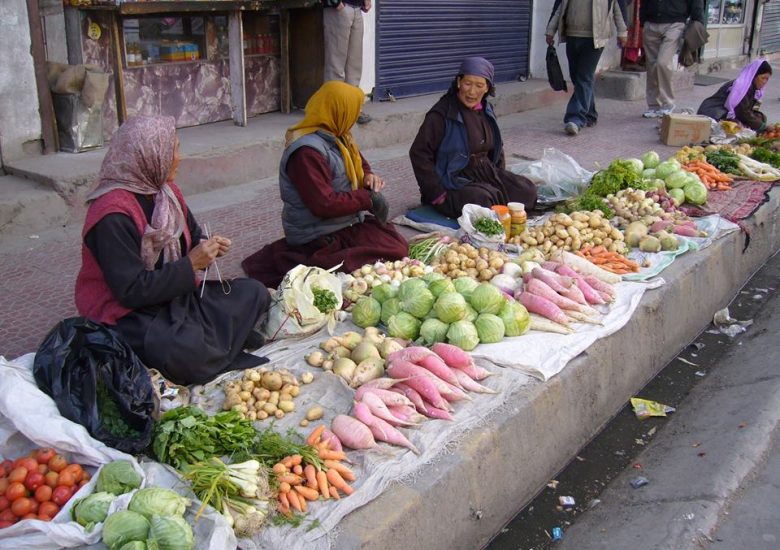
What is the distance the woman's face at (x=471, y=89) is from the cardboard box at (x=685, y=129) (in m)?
3.94

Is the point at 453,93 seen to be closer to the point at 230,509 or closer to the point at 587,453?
the point at 587,453

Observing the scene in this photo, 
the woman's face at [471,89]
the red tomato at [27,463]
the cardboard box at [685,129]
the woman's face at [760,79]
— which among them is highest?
the woman's face at [471,89]

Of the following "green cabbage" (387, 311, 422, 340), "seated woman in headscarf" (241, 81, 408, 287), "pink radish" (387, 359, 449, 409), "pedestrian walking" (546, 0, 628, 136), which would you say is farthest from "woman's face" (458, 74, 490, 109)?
"pedestrian walking" (546, 0, 628, 136)

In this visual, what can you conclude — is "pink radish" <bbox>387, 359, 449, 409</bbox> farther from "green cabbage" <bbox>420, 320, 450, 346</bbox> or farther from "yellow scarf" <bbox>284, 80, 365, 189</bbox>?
"yellow scarf" <bbox>284, 80, 365, 189</bbox>

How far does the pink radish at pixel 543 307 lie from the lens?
161 inches

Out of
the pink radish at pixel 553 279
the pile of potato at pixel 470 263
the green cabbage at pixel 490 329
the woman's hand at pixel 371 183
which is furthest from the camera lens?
the woman's hand at pixel 371 183

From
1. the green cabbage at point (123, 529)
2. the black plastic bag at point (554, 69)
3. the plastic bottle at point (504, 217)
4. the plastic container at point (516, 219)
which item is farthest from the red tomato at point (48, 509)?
the black plastic bag at point (554, 69)

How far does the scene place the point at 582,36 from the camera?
30.8ft

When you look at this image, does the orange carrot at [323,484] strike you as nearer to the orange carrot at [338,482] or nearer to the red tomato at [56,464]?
the orange carrot at [338,482]

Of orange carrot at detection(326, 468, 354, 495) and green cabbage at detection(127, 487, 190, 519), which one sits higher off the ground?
green cabbage at detection(127, 487, 190, 519)

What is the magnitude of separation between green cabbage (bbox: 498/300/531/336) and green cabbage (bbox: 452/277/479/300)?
0.71 feet

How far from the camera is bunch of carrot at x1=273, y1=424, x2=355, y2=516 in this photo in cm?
272

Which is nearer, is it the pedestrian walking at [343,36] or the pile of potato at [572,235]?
the pile of potato at [572,235]

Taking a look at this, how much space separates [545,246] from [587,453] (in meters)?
1.57
